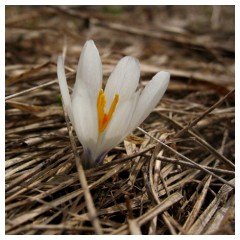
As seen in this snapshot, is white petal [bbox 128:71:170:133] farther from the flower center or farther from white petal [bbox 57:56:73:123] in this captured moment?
white petal [bbox 57:56:73:123]

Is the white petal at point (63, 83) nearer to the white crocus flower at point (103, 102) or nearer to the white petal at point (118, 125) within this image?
the white crocus flower at point (103, 102)

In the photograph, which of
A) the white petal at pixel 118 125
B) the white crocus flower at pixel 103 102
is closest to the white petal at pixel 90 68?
the white crocus flower at pixel 103 102

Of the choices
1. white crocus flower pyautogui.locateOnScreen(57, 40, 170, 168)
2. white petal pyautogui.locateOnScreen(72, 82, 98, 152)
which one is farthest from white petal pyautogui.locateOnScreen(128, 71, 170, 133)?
white petal pyautogui.locateOnScreen(72, 82, 98, 152)

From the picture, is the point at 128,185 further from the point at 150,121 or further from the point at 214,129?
the point at 214,129

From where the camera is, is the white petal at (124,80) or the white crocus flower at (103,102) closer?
the white crocus flower at (103,102)

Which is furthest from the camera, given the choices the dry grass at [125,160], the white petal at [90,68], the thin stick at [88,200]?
the white petal at [90,68]
